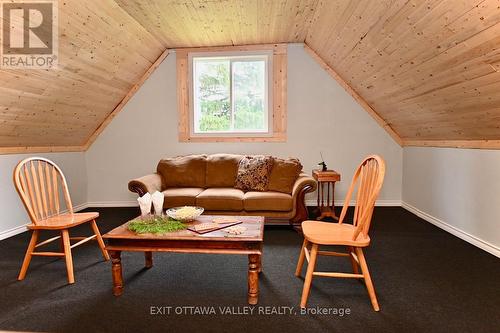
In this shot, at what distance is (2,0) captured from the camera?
2.16 m

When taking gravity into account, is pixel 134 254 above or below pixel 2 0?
below

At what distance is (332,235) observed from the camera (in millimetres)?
1996

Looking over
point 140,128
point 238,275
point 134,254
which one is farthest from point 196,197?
point 140,128

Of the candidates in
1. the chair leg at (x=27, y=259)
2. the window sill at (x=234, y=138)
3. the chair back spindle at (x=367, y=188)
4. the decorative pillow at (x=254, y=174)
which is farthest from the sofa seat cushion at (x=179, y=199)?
the chair back spindle at (x=367, y=188)

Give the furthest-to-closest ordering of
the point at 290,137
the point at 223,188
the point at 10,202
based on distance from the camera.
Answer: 1. the point at 290,137
2. the point at 223,188
3. the point at 10,202

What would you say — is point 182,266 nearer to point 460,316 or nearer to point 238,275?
point 238,275

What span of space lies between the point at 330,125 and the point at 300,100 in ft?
2.04

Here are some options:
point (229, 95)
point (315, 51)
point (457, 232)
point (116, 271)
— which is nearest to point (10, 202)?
point (116, 271)

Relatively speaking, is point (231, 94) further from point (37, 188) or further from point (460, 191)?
point (460, 191)

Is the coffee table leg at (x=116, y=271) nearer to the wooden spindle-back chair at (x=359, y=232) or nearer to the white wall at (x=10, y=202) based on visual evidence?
the wooden spindle-back chair at (x=359, y=232)

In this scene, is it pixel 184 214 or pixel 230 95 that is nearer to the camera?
pixel 184 214

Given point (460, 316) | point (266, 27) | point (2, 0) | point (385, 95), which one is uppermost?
point (266, 27)

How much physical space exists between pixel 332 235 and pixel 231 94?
339 cm

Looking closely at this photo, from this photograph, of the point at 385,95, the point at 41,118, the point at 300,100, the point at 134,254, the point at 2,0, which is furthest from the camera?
the point at 300,100
